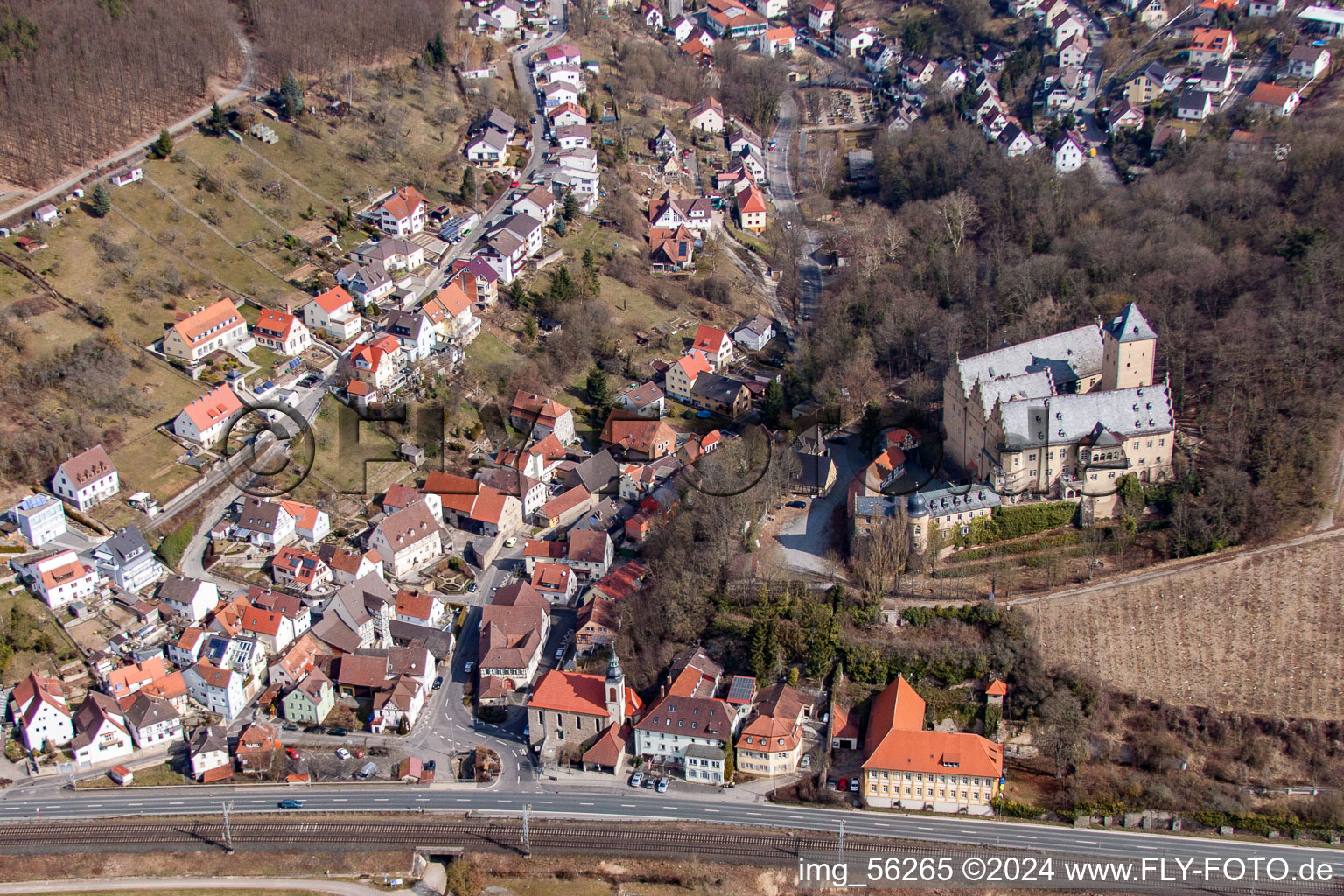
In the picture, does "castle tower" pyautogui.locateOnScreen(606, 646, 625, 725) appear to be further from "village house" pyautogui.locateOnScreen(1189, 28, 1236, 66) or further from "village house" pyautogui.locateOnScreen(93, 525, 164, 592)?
"village house" pyautogui.locateOnScreen(1189, 28, 1236, 66)

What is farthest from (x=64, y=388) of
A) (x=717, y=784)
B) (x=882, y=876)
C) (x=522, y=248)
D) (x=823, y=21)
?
(x=823, y=21)

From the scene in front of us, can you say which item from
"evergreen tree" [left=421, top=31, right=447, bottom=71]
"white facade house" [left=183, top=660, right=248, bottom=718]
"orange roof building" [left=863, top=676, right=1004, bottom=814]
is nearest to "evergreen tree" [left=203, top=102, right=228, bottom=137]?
"evergreen tree" [left=421, top=31, right=447, bottom=71]

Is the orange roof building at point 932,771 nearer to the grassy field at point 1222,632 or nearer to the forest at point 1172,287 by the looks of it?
the grassy field at point 1222,632

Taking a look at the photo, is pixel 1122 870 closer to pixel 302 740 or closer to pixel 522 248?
pixel 302 740

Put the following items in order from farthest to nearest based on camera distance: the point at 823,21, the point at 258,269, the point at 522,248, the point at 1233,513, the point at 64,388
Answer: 1. the point at 823,21
2. the point at 522,248
3. the point at 258,269
4. the point at 64,388
5. the point at 1233,513

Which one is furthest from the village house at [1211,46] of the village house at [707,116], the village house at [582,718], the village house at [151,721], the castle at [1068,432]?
the village house at [151,721]

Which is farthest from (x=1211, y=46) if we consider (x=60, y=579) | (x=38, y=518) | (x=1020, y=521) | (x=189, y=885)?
(x=189, y=885)
